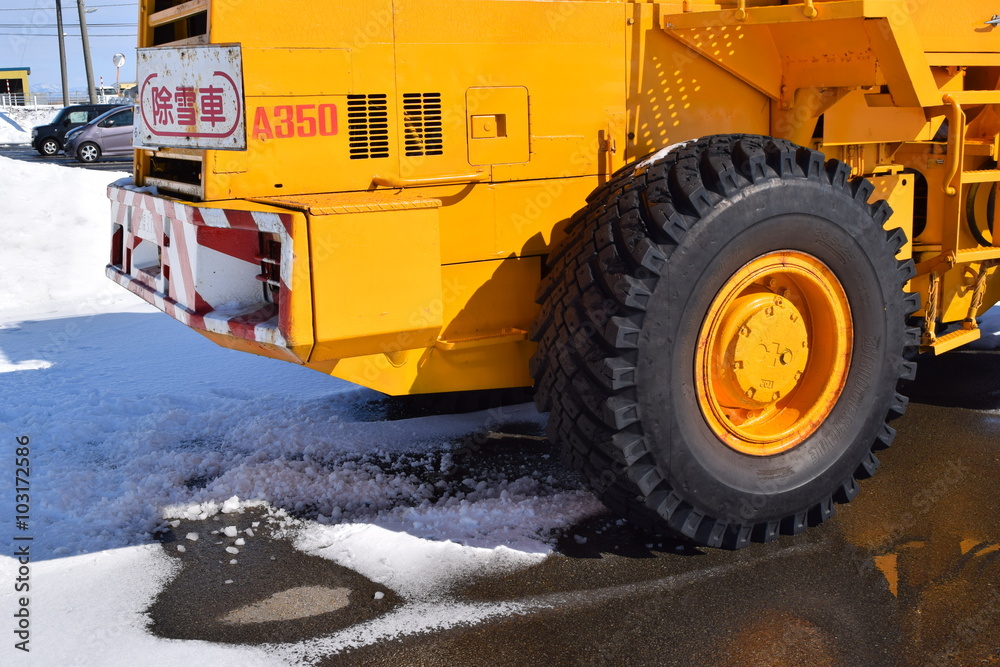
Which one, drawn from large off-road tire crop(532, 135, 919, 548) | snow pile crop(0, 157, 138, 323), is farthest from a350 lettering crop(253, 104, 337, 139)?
snow pile crop(0, 157, 138, 323)

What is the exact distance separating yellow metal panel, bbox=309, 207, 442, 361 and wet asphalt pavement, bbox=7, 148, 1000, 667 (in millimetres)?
885

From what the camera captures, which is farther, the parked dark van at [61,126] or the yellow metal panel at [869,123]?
the parked dark van at [61,126]

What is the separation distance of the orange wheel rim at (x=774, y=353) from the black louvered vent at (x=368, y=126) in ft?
4.51

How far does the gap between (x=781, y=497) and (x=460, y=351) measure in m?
1.36

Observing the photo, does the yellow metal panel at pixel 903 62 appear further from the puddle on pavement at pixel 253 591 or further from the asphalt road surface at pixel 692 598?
the puddle on pavement at pixel 253 591

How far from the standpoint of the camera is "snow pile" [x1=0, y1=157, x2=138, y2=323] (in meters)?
7.96

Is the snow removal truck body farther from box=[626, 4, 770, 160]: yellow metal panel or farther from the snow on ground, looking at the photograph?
the snow on ground

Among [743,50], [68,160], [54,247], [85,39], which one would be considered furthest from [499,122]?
[85,39]

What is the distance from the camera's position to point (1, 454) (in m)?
4.57

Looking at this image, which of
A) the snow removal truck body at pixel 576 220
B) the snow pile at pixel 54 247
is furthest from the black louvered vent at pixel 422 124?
the snow pile at pixel 54 247

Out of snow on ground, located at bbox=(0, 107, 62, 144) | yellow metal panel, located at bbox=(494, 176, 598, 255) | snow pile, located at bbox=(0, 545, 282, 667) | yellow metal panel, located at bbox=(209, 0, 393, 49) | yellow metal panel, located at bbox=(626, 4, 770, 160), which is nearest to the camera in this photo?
snow pile, located at bbox=(0, 545, 282, 667)

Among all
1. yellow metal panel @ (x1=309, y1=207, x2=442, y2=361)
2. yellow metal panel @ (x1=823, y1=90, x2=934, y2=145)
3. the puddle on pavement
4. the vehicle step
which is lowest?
the puddle on pavement

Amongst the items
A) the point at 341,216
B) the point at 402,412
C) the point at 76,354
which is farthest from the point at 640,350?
the point at 76,354

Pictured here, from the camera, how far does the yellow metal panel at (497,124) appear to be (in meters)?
3.76
